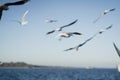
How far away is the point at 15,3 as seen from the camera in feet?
24.2

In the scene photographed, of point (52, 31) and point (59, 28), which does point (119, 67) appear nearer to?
point (52, 31)

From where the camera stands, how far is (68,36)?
11633 mm

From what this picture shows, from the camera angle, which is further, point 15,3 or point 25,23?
point 25,23

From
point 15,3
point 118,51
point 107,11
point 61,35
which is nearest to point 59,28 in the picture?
point 61,35

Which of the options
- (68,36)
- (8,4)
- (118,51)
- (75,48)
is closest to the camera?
(118,51)

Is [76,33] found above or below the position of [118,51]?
above

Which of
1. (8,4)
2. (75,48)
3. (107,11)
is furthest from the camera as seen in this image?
(107,11)

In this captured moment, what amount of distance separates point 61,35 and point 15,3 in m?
4.99

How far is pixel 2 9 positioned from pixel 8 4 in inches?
8.0

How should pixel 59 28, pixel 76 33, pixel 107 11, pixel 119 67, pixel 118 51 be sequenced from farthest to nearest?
pixel 107 11 < pixel 59 28 < pixel 76 33 < pixel 118 51 < pixel 119 67

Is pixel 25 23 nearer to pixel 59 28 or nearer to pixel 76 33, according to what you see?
pixel 59 28

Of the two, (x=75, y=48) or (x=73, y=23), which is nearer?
(x=75, y=48)

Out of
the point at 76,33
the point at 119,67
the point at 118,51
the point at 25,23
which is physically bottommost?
the point at 119,67

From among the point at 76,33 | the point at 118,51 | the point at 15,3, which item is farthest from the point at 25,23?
Result: the point at 118,51
